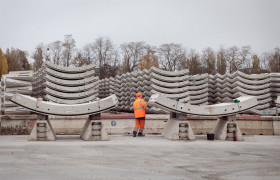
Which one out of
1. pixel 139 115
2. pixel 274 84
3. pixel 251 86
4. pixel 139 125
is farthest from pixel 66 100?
pixel 274 84

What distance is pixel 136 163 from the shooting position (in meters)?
7.02

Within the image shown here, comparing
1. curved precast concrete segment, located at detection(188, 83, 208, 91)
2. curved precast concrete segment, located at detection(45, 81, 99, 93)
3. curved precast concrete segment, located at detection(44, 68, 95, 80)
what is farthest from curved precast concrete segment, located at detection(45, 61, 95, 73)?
curved precast concrete segment, located at detection(188, 83, 208, 91)

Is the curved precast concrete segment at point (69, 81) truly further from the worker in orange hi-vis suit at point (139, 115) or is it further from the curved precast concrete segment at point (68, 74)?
the worker in orange hi-vis suit at point (139, 115)

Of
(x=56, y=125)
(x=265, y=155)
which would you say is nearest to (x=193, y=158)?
(x=265, y=155)

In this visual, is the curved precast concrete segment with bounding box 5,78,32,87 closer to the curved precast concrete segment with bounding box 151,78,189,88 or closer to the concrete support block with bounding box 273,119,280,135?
the curved precast concrete segment with bounding box 151,78,189,88

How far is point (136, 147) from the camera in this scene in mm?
9734

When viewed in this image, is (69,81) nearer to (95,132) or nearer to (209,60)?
(95,132)

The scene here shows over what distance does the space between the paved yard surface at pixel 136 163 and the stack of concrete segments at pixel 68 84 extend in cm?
739

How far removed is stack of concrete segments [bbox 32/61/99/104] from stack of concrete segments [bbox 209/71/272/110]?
8590 mm

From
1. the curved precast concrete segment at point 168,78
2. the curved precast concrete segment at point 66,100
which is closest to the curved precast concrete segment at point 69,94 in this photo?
the curved precast concrete segment at point 66,100

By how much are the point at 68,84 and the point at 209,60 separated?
43747mm

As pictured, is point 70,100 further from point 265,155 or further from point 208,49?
point 208,49

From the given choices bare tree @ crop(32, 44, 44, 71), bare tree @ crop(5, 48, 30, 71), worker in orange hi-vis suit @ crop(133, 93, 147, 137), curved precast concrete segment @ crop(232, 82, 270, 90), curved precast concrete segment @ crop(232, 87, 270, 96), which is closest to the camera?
worker in orange hi-vis suit @ crop(133, 93, 147, 137)

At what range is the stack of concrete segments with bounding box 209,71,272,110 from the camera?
20.9 metres
